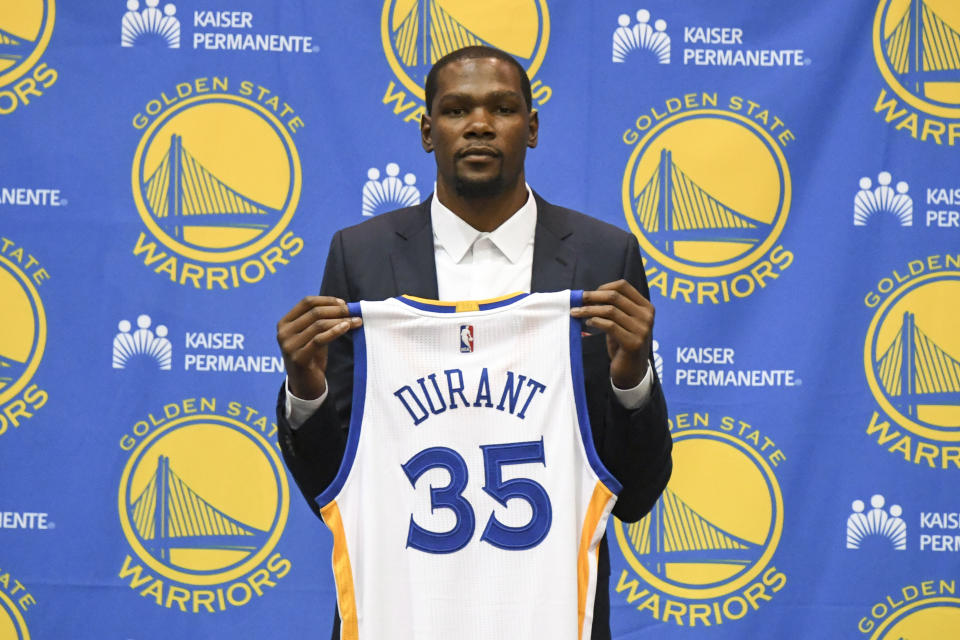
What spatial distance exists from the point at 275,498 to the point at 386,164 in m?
0.90

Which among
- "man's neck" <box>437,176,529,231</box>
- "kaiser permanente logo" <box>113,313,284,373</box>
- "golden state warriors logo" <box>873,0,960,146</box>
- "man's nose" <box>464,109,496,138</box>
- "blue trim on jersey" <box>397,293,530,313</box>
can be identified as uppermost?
"golden state warriors logo" <box>873,0,960,146</box>

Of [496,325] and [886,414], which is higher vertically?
[496,325]

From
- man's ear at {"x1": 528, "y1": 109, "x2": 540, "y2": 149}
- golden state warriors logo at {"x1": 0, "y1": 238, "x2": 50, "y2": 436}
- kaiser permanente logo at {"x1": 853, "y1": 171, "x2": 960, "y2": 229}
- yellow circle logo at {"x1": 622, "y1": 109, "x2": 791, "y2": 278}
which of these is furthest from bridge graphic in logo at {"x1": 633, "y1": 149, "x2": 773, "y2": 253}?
golden state warriors logo at {"x1": 0, "y1": 238, "x2": 50, "y2": 436}

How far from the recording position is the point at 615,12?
283 cm

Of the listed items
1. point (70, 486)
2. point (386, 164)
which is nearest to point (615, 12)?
point (386, 164)

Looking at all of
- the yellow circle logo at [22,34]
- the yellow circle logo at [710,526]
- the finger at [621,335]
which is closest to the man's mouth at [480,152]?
the finger at [621,335]

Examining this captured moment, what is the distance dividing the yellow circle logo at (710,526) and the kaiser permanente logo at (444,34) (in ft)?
3.31

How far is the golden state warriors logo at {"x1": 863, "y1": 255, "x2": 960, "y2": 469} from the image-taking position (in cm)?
279

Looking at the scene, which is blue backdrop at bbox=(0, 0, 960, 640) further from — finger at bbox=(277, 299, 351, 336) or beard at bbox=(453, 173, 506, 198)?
finger at bbox=(277, 299, 351, 336)

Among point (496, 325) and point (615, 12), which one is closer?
point (496, 325)

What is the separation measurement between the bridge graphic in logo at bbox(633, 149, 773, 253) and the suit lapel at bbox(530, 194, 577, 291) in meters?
0.92

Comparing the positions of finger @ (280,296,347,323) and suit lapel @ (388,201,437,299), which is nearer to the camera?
finger @ (280,296,347,323)

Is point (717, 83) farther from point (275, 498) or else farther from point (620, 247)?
point (275, 498)

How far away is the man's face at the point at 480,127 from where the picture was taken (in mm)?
1835
